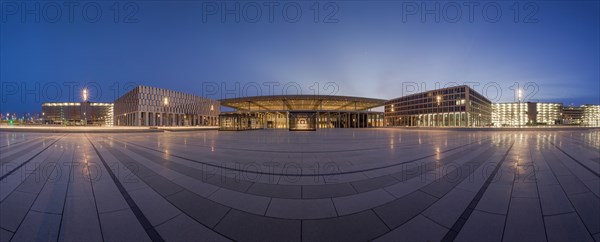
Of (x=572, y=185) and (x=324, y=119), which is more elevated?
(x=324, y=119)

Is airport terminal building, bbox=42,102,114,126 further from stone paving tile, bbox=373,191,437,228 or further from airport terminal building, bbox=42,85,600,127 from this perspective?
stone paving tile, bbox=373,191,437,228

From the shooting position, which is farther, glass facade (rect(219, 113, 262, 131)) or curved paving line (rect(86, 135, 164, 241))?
glass facade (rect(219, 113, 262, 131))

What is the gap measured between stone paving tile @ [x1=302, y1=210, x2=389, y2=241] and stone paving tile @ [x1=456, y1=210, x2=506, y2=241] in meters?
1.04

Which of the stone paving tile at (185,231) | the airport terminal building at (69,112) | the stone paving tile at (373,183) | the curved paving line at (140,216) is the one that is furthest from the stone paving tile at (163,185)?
the airport terminal building at (69,112)

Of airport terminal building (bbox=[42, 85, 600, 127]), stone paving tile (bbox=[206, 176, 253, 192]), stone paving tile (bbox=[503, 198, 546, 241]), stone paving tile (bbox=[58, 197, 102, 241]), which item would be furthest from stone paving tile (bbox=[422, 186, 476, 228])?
airport terminal building (bbox=[42, 85, 600, 127])

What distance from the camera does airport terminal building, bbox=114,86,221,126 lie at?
66562 mm

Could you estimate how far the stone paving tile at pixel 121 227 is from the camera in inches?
108

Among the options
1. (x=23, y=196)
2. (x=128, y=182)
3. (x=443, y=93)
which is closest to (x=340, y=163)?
(x=128, y=182)

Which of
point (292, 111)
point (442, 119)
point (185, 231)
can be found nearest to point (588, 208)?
point (185, 231)

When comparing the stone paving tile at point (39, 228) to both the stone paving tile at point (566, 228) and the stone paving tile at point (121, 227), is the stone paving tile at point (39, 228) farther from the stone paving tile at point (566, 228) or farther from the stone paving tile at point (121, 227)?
the stone paving tile at point (566, 228)

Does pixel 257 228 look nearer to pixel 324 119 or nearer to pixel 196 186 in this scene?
pixel 196 186

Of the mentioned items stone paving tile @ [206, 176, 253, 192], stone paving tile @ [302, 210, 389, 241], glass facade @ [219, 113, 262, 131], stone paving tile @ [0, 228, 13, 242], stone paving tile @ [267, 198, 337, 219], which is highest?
glass facade @ [219, 113, 262, 131]

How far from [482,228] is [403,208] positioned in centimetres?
101

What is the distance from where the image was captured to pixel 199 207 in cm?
359
